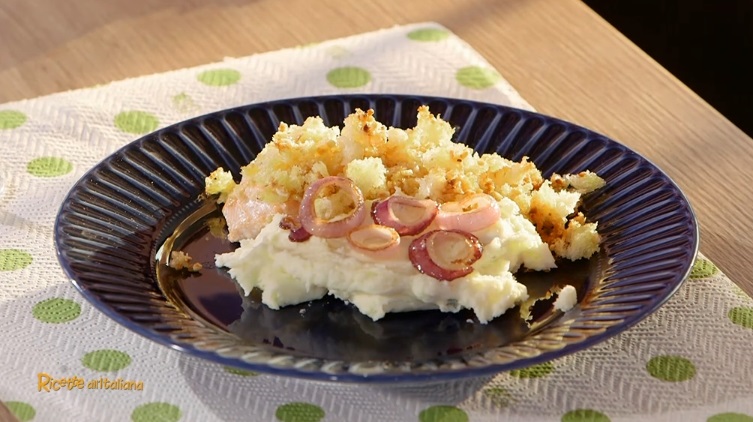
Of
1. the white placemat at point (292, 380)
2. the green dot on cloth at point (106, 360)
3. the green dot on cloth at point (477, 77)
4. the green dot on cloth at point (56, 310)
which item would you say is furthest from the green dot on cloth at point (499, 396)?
the green dot on cloth at point (477, 77)

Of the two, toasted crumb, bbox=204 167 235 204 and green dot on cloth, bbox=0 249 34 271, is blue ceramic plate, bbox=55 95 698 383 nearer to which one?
toasted crumb, bbox=204 167 235 204

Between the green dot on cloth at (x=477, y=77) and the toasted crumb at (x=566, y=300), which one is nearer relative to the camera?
the toasted crumb at (x=566, y=300)

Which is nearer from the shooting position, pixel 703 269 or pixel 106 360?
pixel 106 360

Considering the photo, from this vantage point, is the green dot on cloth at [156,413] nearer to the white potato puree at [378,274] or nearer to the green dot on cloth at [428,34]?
the white potato puree at [378,274]

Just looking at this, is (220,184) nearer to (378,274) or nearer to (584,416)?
(378,274)

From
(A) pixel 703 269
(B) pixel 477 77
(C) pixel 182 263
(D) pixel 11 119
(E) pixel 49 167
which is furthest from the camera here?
(B) pixel 477 77

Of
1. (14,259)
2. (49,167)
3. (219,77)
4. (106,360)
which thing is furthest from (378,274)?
(219,77)

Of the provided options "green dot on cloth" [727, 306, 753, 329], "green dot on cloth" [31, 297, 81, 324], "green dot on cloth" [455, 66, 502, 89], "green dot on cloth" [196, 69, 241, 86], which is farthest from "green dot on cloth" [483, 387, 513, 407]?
"green dot on cloth" [196, 69, 241, 86]
